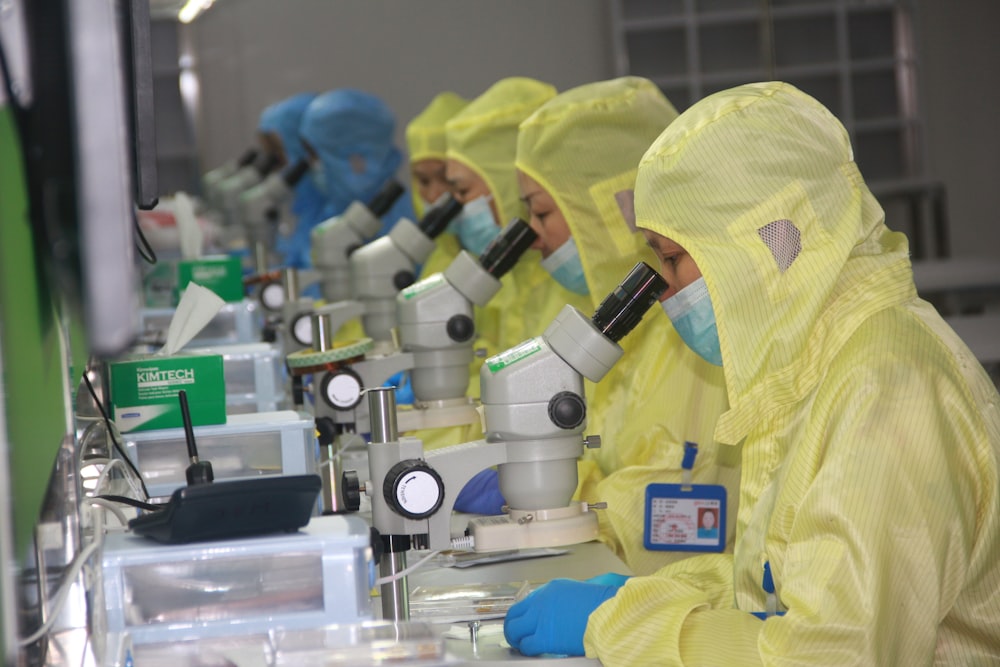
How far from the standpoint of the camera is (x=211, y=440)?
1824 mm

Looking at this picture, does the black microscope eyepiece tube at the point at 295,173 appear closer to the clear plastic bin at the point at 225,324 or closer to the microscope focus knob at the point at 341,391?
the clear plastic bin at the point at 225,324

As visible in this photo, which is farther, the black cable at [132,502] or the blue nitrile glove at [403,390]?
the blue nitrile glove at [403,390]

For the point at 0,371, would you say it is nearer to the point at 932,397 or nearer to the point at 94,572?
the point at 94,572

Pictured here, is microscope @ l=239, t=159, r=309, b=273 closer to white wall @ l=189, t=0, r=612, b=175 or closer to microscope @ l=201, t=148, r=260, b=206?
microscope @ l=201, t=148, r=260, b=206

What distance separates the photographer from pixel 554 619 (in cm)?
160

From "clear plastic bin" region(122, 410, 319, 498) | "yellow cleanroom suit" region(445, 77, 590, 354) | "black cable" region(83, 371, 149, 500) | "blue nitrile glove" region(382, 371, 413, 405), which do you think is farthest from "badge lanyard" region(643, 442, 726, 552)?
"yellow cleanroom suit" region(445, 77, 590, 354)

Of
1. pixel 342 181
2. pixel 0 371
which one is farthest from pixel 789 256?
pixel 342 181

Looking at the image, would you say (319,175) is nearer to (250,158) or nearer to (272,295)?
(250,158)

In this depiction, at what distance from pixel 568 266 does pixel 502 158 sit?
3.36ft

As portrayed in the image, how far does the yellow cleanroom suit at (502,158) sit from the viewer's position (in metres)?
3.57

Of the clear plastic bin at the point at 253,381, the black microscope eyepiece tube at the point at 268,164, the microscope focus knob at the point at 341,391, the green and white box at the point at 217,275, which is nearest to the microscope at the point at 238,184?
the black microscope eyepiece tube at the point at 268,164

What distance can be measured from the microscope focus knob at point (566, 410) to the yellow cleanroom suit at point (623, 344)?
63cm

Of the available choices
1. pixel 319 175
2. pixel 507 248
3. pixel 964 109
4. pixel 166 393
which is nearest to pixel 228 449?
pixel 166 393

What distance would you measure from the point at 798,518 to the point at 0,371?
96 centimetres
